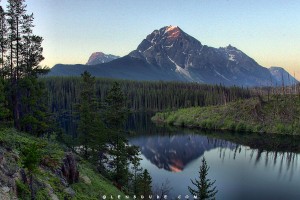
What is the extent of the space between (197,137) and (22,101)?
8079 cm

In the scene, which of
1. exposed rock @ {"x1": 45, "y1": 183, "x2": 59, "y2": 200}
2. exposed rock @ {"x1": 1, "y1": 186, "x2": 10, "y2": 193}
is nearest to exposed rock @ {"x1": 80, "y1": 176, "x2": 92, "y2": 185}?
exposed rock @ {"x1": 45, "y1": 183, "x2": 59, "y2": 200}

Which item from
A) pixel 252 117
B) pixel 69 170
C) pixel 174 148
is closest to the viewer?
pixel 69 170

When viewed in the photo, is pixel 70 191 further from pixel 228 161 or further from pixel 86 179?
pixel 228 161

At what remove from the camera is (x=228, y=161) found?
77.9 m

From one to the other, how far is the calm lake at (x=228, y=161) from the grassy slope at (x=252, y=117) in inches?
393

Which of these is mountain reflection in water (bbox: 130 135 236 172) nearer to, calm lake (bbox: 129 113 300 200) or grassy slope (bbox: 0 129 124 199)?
calm lake (bbox: 129 113 300 200)

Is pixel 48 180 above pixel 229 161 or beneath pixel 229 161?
above

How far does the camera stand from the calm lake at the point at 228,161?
180 feet

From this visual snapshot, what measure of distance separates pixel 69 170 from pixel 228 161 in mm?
60628

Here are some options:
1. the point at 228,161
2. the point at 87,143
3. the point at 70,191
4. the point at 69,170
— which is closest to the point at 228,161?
the point at 228,161

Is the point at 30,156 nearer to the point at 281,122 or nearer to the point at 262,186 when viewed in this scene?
the point at 262,186

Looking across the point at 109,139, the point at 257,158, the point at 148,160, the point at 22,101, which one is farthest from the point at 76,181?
the point at 257,158

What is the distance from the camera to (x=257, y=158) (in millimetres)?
80938

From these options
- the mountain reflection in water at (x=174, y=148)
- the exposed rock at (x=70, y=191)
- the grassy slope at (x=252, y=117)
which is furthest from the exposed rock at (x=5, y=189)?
the grassy slope at (x=252, y=117)
